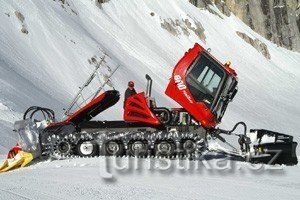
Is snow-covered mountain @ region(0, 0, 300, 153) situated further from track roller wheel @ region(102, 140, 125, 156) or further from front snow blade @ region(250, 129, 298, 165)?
front snow blade @ region(250, 129, 298, 165)

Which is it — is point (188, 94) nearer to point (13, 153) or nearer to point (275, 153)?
point (275, 153)

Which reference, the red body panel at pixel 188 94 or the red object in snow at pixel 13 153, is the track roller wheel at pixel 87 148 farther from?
the red body panel at pixel 188 94

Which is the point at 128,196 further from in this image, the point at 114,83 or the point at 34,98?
the point at 114,83

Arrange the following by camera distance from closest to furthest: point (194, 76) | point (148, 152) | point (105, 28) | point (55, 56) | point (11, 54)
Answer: point (148, 152) < point (194, 76) < point (11, 54) < point (55, 56) < point (105, 28)

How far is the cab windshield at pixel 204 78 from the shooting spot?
10.9 m

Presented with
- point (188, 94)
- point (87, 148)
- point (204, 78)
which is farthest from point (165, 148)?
point (204, 78)

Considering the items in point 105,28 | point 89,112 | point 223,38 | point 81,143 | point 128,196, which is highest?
point 223,38

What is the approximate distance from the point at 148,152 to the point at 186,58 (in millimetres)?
2378

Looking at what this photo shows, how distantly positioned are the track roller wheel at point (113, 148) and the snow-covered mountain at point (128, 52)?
11.7 ft

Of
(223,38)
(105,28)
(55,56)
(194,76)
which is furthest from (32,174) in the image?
(223,38)

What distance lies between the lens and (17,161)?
966 cm

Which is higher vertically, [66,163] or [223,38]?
[223,38]

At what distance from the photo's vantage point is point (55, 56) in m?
29.2

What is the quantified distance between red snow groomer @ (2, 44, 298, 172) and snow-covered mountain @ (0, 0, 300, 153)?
2.73m
